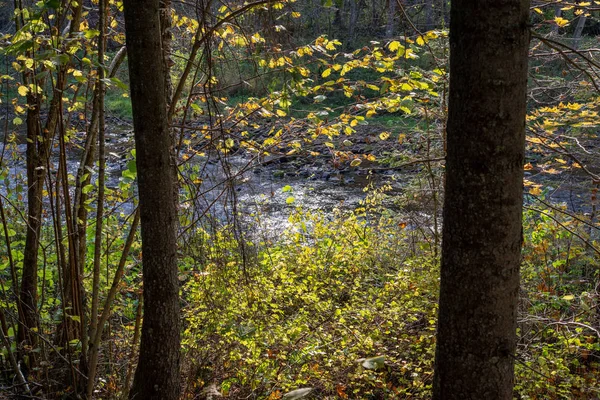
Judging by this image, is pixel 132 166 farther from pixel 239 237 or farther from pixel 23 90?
pixel 239 237

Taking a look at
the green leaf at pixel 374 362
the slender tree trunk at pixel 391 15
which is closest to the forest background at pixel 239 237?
the green leaf at pixel 374 362

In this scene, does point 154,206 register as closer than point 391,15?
Yes

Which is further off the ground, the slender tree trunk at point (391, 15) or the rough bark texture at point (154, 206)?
the slender tree trunk at point (391, 15)

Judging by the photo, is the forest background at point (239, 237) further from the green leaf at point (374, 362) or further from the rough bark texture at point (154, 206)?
the rough bark texture at point (154, 206)

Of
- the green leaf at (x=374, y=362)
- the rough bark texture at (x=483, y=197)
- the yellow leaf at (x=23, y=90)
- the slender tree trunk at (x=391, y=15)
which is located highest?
the slender tree trunk at (x=391, y=15)

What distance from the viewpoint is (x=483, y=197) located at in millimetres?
1524

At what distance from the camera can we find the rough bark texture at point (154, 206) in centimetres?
212

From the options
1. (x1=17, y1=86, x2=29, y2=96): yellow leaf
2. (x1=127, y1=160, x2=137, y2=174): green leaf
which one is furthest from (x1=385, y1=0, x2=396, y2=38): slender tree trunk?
(x1=17, y1=86, x2=29, y2=96): yellow leaf

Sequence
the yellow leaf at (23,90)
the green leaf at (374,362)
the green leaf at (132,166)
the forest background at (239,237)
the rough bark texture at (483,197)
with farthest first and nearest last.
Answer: the yellow leaf at (23,90), the forest background at (239,237), the green leaf at (132,166), the green leaf at (374,362), the rough bark texture at (483,197)

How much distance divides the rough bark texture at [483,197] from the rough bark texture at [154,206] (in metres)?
1.20

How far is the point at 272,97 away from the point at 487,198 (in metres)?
1.89

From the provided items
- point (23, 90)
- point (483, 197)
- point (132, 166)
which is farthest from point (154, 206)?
point (23, 90)

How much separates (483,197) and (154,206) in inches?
53.2

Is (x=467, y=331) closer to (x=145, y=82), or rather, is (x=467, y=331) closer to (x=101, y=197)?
(x=145, y=82)
